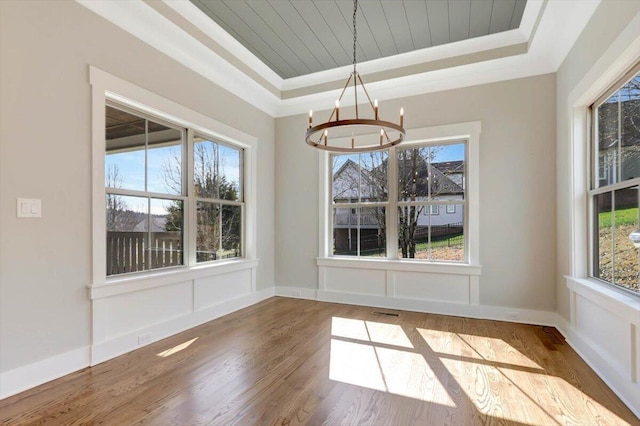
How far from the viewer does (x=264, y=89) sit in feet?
15.2

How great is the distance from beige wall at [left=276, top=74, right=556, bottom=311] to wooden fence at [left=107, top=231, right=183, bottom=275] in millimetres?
3377

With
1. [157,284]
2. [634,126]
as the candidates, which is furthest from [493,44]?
[157,284]

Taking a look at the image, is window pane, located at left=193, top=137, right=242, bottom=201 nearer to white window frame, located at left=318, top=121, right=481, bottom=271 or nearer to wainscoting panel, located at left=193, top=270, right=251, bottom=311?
wainscoting panel, located at left=193, top=270, right=251, bottom=311

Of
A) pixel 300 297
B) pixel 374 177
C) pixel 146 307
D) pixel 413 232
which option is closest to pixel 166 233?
pixel 146 307

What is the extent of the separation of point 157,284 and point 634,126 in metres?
4.23

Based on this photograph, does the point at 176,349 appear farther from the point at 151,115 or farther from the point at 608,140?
the point at 608,140

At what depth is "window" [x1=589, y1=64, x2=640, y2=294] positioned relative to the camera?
7.61ft

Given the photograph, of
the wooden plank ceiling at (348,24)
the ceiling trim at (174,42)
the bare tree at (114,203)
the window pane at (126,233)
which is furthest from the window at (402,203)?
the bare tree at (114,203)

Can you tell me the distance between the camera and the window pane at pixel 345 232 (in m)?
4.93

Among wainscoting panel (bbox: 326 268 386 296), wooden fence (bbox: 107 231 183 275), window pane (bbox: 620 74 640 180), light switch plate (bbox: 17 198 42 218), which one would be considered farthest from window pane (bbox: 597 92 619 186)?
light switch plate (bbox: 17 198 42 218)

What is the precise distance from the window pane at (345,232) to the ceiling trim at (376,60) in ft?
5.46

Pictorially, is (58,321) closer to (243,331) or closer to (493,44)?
(243,331)

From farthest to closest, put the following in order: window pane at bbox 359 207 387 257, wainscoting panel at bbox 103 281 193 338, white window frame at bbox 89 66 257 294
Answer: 1. window pane at bbox 359 207 387 257
2. wainscoting panel at bbox 103 281 193 338
3. white window frame at bbox 89 66 257 294

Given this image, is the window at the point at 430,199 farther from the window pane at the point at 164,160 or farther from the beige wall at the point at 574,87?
the window pane at the point at 164,160
